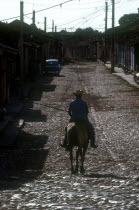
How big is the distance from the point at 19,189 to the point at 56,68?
50013mm

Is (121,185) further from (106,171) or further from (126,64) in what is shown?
(126,64)

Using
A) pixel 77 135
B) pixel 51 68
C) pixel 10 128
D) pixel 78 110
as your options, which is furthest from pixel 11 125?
pixel 51 68

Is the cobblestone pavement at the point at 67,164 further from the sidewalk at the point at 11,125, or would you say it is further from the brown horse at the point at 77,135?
the brown horse at the point at 77,135

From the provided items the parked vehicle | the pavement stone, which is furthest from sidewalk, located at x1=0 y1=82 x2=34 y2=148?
the parked vehicle

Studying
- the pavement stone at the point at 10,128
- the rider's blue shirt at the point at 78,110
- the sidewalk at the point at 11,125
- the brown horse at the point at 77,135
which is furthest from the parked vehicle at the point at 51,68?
the brown horse at the point at 77,135

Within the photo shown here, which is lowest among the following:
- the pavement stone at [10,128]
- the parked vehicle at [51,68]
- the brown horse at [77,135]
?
the pavement stone at [10,128]

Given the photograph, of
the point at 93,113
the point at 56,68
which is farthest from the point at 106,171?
the point at 56,68

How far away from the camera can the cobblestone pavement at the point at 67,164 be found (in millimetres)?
10070

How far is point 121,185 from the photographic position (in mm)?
11711

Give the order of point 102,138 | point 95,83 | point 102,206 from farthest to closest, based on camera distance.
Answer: point 95,83
point 102,138
point 102,206

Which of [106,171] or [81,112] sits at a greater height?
[81,112]

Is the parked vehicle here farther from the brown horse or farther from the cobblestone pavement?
the brown horse

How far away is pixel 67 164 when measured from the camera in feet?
51.0

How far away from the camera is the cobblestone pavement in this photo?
33.0 feet
